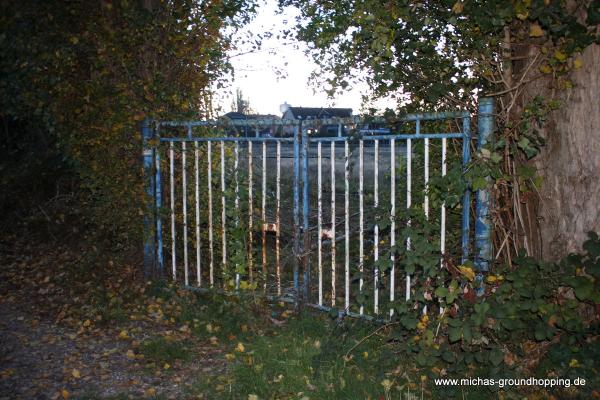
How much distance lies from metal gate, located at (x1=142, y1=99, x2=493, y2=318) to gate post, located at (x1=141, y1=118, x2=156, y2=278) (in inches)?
0.5

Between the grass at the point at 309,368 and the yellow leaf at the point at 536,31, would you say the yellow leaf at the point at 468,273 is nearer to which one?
the grass at the point at 309,368

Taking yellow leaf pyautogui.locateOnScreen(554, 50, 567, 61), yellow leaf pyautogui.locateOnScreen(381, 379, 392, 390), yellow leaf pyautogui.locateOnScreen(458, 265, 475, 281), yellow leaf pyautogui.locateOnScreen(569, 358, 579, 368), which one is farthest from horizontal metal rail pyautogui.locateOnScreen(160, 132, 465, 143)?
yellow leaf pyautogui.locateOnScreen(381, 379, 392, 390)

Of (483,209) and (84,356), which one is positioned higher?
(483,209)

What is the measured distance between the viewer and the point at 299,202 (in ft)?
→ 19.1

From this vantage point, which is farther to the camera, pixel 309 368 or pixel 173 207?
pixel 173 207

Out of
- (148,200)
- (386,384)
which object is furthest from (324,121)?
(148,200)

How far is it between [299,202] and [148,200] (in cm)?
214

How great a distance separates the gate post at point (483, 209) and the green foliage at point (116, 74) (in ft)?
12.5

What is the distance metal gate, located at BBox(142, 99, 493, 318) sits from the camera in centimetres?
484

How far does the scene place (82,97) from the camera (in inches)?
291

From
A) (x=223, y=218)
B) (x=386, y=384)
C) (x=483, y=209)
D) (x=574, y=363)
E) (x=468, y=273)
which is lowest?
(x=386, y=384)

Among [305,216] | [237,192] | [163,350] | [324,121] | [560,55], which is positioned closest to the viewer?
[560,55]

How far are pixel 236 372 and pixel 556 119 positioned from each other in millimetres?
3030

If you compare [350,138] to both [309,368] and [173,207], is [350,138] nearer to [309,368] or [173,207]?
[309,368]
